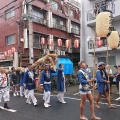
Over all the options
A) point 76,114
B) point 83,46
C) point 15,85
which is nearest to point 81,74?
point 76,114

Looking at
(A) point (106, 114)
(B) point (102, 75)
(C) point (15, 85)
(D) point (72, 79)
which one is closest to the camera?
(A) point (106, 114)

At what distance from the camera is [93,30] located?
1891cm

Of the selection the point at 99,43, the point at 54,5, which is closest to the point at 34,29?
the point at 54,5

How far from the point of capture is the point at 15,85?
12711mm

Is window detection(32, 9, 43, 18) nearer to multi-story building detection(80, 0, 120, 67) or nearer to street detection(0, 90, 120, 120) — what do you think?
multi-story building detection(80, 0, 120, 67)

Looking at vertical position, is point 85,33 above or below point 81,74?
above

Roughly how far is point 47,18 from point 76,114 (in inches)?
747

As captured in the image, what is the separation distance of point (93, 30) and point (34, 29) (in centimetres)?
734

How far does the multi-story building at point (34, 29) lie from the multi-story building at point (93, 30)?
180 inches

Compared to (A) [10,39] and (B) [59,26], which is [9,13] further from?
(B) [59,26]

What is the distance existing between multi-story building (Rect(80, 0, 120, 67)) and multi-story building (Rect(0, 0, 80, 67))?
4564 mm

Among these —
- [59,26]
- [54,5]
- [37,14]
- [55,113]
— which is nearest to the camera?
[55,113]

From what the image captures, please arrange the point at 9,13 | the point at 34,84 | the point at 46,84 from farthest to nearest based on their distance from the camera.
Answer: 1. the point at 9,13
2. the point at 34,84
3. the point at 46,84

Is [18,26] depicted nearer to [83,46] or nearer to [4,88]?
[83,46]
